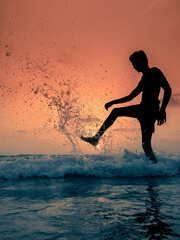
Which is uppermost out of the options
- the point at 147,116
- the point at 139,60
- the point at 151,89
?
the point at 139,60

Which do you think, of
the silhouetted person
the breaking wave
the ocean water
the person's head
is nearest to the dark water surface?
the ocean water

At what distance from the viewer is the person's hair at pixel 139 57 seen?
4867 millimetres

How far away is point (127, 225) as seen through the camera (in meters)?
1.63

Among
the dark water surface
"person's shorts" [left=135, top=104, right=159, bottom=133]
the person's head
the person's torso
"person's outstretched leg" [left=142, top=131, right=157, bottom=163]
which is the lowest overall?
the dark water surface

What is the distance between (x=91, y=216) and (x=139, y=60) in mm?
3816

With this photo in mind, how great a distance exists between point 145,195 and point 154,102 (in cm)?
266

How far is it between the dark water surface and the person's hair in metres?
3.02

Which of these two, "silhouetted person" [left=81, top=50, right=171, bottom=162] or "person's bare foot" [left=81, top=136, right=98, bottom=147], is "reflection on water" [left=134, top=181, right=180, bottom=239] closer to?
"person's bare foot" [left=81, top=136, right=98, bottom=147]

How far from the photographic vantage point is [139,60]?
192 inches

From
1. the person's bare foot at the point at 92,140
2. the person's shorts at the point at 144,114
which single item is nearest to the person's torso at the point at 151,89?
the person's shorts at the point at 144,114

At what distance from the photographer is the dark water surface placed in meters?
1.49

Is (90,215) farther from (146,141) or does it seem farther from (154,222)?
(146,141)

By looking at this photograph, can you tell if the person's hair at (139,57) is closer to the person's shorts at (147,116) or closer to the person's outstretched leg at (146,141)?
the person's shorts at (147,116)

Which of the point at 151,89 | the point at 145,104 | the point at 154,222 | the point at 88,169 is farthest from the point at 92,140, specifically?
the point at 154,222
